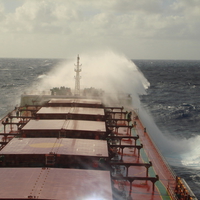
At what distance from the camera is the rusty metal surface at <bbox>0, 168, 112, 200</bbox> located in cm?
1475

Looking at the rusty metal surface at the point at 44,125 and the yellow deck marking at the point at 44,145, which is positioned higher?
the rusty metal surface at the point at 44,125

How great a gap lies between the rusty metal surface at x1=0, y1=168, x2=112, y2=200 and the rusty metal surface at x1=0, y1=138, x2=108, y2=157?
3.18m

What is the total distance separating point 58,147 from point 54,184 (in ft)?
19.7

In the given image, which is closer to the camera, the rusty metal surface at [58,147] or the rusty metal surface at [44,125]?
the rusty metal surface at [58,147]

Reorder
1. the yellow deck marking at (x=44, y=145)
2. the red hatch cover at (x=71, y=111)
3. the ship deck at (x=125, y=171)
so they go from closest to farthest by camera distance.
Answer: the ship deck at (x=125, y=171)
the yellow deck marking at (x=44, y=145)
the red hatch cover at (x=71, y=111)

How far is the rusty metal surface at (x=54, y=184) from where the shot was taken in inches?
581

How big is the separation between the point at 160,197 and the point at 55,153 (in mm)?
8041

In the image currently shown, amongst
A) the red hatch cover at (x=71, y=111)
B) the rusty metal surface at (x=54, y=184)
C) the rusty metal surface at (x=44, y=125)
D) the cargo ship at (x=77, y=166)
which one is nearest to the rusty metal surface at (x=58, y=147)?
the cargo ship at (x=77, y=166)

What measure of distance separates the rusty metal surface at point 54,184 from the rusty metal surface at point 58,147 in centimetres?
318

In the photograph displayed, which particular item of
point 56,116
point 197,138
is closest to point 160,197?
point 56,116

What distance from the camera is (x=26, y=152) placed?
2078 cm

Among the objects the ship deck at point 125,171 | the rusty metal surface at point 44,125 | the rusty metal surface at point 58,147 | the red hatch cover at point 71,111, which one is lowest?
the ship deck at point 125,171

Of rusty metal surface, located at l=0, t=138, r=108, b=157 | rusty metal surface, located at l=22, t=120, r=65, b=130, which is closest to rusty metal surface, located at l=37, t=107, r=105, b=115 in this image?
rusty metal surface, located at l=22, t=120, r=65, b=130

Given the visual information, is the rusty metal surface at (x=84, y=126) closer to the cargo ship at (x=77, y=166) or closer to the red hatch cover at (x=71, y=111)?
the cargo ship at (x=77, y=166)
